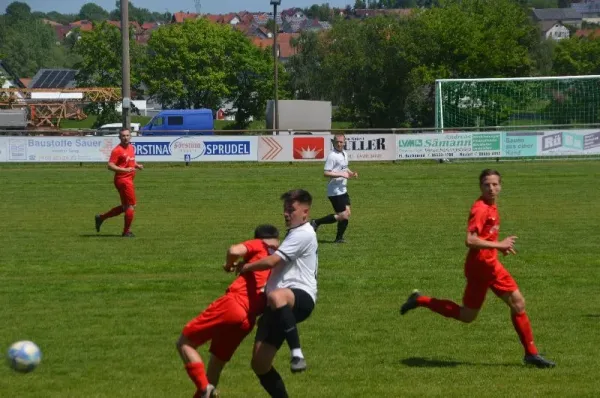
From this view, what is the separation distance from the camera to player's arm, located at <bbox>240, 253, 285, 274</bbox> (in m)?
A: 7.82

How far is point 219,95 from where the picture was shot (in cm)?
9488

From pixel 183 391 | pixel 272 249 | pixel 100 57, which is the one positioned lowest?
pixel 183 391

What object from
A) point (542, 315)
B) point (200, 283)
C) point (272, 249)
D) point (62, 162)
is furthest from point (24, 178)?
point (272, 249)

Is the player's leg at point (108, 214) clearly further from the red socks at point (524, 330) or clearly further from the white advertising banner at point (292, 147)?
the white advertising banner at point (292, 147)

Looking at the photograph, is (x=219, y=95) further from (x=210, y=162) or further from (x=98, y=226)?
(x=98, y=226)

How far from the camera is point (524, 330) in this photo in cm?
989

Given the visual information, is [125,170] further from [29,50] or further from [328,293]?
[29,50]

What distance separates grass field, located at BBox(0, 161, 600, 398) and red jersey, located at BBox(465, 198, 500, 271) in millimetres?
1017

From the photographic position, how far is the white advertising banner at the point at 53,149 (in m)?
40.8

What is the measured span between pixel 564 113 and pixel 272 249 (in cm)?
3959

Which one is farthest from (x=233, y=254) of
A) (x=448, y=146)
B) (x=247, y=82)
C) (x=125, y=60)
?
(x=247, y=82)

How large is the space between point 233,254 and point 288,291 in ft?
1.72

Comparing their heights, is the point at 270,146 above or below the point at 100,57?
below

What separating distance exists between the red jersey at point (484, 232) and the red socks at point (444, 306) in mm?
573
